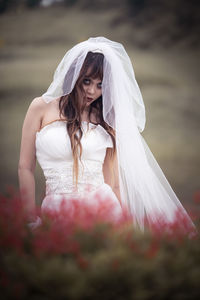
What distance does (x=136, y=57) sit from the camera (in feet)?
19.4

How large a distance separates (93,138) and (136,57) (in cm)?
391

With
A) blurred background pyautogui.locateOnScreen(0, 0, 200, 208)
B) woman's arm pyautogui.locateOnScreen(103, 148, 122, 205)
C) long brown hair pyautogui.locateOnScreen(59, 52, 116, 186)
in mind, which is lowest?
woman's arm pyautogui.locateOnScreen(103, 148, 122, 205)

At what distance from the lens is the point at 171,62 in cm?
600

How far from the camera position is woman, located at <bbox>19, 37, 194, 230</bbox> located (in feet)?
6.99

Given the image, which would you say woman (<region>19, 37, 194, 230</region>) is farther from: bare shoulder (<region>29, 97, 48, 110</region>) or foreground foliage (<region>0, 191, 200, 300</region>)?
foreground foliage (<region>0, 191, 200, 300</region>)

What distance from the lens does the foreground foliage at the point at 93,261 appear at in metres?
0.98

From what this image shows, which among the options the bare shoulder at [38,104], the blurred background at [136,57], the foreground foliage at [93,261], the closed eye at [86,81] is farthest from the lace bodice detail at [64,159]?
the blurred background at [136,57]

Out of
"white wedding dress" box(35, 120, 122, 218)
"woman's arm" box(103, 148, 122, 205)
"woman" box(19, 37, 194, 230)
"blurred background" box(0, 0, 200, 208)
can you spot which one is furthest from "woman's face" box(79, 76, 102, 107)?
"blurred background" box(0, 0, 200, 208)

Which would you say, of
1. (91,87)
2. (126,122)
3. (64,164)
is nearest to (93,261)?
(64,164)

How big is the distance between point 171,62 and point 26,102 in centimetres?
215

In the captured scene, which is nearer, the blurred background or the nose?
the nose

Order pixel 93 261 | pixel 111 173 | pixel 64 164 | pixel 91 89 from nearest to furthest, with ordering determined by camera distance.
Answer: pixel 93 261 → pixel 64 164 → pixel 91 89 → pixel 111 173

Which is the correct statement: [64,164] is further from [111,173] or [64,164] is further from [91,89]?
[91,89]

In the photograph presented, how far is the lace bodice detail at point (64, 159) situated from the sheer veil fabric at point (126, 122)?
0.42 ft
